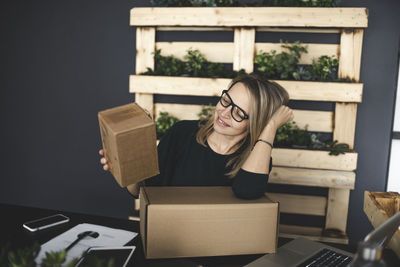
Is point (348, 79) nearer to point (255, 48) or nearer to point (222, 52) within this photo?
point (255, 48)

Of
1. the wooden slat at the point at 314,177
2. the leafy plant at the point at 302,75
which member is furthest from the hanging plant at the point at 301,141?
the leafy plant at the point at 302,75

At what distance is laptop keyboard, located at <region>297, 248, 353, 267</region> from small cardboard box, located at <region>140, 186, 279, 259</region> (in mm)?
107

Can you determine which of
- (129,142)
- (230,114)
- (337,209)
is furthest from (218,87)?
(129,142)

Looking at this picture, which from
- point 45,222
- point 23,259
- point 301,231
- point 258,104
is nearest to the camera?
point 23,259

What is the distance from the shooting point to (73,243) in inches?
37.7

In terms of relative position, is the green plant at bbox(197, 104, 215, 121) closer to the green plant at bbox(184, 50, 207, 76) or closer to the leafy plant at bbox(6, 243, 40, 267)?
the green plant at bbox(184, 50, 207, 76)

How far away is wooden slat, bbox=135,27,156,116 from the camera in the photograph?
2313mm

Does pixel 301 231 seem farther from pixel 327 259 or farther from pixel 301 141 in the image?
pixel 327 259

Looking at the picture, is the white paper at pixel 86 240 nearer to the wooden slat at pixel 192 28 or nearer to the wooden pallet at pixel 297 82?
the wooden pallet at pixel 297 82

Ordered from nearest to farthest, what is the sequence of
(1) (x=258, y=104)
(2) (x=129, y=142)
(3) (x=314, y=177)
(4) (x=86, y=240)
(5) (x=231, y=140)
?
(2) (x=129, y=142), (4) (x=86, y=240), (1) (x=258, y=104), (5) (x=231, y=140), (3) (x=314, y=177)

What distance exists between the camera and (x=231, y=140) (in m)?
1.52

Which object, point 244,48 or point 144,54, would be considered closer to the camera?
point 244,48

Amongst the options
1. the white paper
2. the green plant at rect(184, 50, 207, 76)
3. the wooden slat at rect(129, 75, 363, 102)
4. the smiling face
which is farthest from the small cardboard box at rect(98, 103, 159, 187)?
the green plant at rect(184, 50, 207, 76)

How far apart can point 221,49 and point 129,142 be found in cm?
163
